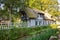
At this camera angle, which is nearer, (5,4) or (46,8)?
(5,4)

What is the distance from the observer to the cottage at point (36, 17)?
45.5 m

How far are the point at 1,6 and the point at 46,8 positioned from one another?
28.3 m

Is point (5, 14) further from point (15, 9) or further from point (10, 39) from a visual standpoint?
point (10, 39)

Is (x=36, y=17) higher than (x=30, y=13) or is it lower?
lower

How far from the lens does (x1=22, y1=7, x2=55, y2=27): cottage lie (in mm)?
45531

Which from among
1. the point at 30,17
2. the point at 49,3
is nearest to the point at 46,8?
the point at 49,3

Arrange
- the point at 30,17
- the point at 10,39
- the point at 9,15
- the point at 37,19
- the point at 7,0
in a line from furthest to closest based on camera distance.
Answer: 1. the point at 37,19
2. the point at 30,17
3. the point at 9,15
4. the point at 7,0
5. the point at 10,39

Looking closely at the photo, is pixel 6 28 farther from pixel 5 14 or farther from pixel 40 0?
pixel 40 0

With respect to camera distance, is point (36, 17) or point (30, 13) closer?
point (30, 13)

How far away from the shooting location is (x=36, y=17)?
4859 centimetres

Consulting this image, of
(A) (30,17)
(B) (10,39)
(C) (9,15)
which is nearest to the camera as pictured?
(B) (10,39)

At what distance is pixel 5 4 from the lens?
35.6m

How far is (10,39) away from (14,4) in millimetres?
12488

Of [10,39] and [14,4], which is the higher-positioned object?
[14,4]
